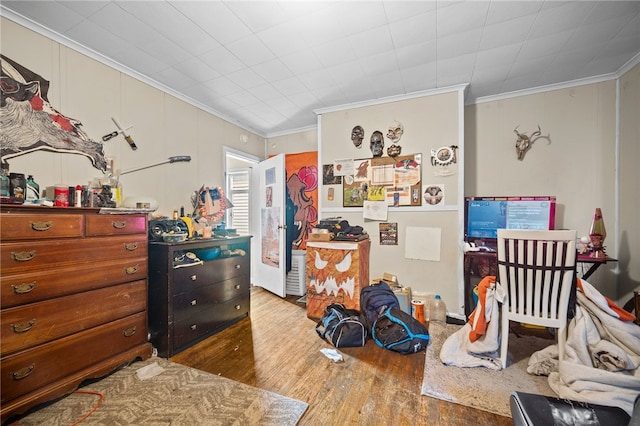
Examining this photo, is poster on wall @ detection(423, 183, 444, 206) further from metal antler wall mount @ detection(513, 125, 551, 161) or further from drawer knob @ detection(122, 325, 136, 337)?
drawer knob @ detection(122, 325, 136, 337)

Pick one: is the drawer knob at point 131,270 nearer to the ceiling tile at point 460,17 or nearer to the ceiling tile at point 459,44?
the ceiling tile at point 460,17

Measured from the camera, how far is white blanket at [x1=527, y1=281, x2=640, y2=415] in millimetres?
1308

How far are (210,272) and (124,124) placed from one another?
5.60 feet

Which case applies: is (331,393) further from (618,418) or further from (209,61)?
(209,61)

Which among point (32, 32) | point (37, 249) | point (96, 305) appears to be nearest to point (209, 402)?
point (96, 305)

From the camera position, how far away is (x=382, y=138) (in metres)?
3.33

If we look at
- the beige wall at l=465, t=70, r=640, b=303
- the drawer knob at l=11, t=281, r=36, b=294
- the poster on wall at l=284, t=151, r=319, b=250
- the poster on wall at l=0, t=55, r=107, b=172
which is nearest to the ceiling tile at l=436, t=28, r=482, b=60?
the beige wall at l=465, t=70, r=640, b=303

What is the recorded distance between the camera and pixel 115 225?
1.90 meters

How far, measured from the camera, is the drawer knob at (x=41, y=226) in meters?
1.51

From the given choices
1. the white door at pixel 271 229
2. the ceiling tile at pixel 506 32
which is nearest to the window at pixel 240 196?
the white door at pixel 271 229

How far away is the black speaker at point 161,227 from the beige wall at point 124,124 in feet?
1.70

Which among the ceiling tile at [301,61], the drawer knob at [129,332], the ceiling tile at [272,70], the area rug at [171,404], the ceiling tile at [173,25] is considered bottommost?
the area rug at [171,404]

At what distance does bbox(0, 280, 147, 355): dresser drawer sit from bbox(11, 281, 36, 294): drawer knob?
87 mm

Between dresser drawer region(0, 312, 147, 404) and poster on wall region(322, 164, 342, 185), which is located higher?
poster on wall region(322, 164, 342, 185)
